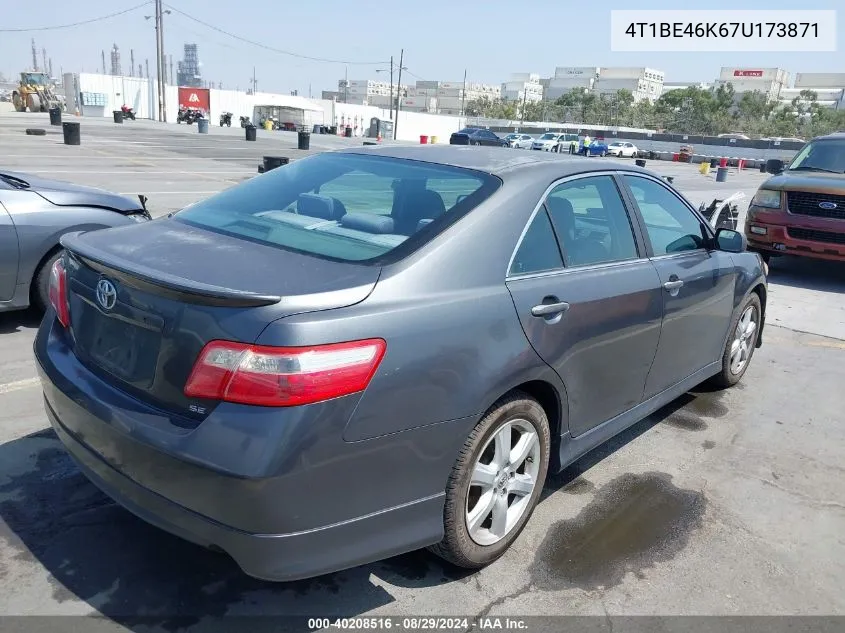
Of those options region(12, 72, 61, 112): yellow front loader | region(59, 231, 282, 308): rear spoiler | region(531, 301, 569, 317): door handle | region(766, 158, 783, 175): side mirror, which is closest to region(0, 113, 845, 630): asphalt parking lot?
region(531, 301, 569, 317): door handle

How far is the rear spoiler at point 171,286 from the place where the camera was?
210cm

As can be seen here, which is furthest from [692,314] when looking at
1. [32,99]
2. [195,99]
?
[195,99]

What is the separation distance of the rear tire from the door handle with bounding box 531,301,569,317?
152 inches

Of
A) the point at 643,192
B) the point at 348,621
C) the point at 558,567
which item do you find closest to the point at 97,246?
the point at 348,621

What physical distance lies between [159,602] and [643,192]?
3081mm

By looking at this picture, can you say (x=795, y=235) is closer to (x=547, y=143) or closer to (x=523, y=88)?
(x=547, y=143)

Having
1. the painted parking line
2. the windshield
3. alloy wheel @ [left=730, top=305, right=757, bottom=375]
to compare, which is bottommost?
the painted parking line

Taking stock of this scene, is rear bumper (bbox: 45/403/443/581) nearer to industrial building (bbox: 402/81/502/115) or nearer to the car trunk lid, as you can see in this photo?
the car trunk lid

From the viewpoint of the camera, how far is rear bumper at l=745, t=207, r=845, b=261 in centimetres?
834

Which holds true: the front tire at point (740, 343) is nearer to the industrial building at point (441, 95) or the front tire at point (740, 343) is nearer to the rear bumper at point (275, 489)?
the rear bumper at point (275, 489)

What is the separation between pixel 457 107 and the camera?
16850cm

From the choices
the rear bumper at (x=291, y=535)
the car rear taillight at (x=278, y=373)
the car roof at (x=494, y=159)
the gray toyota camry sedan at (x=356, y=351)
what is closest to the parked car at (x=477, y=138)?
the car roof at (x=494, y=159)

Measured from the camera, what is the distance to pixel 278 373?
2.03 m

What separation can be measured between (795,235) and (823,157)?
5.52 feet
